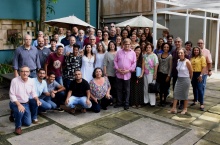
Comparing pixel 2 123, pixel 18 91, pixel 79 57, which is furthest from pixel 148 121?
pixel 2 123

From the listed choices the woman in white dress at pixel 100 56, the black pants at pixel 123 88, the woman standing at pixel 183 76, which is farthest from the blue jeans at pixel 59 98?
the woman standing at pixel 183 76

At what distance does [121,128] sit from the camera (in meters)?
4.08

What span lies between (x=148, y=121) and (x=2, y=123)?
278 cm

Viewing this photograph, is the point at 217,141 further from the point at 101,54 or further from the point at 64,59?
the point at 64,59

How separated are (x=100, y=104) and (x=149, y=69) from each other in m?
1.37

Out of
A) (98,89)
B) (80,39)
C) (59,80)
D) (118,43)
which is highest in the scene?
(80,39)

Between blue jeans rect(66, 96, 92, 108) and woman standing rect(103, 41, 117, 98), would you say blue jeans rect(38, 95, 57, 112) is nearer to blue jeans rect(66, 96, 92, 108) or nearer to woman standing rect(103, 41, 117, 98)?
blue jeans rect(66, 96, 92, 108)

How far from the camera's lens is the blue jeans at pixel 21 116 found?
3787mm

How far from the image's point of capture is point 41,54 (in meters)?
5.10

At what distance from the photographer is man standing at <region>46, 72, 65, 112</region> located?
468 centimetres

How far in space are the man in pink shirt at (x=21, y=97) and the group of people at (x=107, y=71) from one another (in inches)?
13.6

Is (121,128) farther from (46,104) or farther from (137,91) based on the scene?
(46,104)

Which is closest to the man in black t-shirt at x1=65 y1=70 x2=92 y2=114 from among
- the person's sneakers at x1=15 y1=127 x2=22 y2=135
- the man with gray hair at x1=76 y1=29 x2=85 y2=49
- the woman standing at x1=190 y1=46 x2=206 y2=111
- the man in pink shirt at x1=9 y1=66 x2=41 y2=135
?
the man in pink shirt at x1=9 y1=66 x2=41 y2=135

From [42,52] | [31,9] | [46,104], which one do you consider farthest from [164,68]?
A: [31,9]
